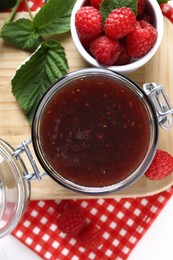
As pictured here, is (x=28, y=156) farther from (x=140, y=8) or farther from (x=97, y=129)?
(x=140, y=8)

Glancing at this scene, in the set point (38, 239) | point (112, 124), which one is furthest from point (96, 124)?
point (38, 239)

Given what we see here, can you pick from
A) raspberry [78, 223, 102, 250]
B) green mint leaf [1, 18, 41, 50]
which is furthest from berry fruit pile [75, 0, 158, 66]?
raspberry [78, 223, 102, 250]

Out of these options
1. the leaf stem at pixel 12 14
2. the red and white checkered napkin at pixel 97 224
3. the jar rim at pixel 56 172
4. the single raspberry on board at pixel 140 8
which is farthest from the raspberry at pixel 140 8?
the red and white checkered napkin at pixel 97 224

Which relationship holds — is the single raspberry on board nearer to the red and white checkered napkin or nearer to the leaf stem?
the leaf stem

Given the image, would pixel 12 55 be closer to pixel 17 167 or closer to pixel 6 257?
pixel 17 167

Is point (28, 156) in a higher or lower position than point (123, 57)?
lower

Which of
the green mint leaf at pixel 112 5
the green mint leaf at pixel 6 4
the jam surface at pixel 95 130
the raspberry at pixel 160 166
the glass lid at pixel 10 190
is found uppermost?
the green mint leaf at pixel 112 5

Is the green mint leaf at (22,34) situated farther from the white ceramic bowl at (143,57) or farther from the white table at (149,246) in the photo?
the white table at (149,246)

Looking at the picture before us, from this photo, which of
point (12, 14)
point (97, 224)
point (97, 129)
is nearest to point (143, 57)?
point (97, 129)
